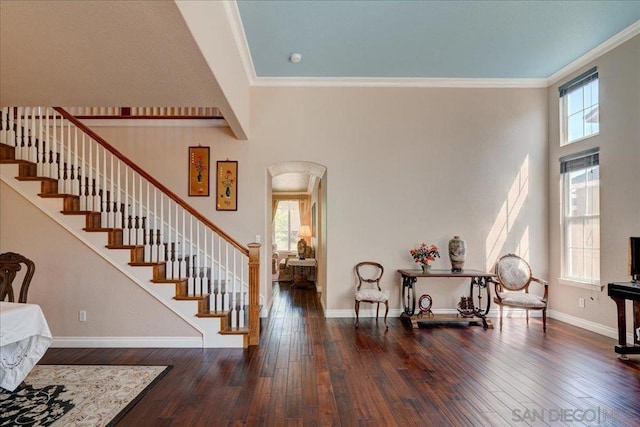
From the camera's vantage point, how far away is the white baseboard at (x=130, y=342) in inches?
164

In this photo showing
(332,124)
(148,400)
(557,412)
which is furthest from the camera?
(332,124)

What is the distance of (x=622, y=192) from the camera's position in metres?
4.50

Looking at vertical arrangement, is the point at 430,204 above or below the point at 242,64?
below

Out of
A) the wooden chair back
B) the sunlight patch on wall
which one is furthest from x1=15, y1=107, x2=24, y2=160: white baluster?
the sunlight patch on wall

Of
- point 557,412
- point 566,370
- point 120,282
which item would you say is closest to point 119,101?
point 120,282

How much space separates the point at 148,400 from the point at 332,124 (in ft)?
14.7

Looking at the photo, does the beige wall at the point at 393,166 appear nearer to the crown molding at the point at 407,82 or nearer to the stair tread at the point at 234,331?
the crown molding at the point at 407,82

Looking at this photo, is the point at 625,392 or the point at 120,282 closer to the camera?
the point at 625,392

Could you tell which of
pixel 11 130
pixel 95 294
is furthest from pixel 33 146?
pixel 95 294

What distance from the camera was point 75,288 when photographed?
4.18 metres

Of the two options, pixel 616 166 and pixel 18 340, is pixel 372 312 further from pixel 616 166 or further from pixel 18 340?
pixel 18 340

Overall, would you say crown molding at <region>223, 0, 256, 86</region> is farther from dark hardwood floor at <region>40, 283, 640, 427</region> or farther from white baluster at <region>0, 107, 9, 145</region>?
dark hardwood floor at <region>40, 283, 640, 427</region>

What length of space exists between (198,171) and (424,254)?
3.83m

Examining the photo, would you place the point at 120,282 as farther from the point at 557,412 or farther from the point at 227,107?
the point at 557,412
